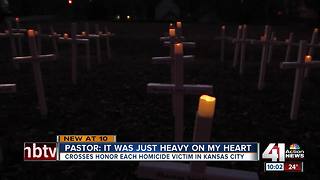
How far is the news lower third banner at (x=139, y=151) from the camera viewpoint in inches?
123

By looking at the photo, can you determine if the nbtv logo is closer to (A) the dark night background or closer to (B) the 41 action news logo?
(A) the dark night background

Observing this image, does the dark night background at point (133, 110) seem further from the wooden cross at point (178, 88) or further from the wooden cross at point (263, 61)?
the wooden cross at point (178, 88)

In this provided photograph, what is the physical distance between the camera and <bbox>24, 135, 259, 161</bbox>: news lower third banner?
10.2ft

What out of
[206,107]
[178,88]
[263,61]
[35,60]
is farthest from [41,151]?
[263,61]

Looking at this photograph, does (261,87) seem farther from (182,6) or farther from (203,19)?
(182,6)

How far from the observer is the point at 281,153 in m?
3.94

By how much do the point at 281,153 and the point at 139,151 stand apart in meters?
1.60

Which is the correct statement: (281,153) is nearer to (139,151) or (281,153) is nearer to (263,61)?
(139,151)

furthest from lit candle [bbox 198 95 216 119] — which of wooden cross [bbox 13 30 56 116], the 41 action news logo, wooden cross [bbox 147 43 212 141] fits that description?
wooden cross [bbox 13 30 56 116]

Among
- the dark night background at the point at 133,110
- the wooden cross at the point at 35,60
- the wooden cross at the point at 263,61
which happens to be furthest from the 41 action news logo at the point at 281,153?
the wooden cross at the point at 35,60

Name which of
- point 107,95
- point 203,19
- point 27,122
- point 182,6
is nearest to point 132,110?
point 107,95

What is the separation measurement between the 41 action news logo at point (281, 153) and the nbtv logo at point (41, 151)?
2.48m

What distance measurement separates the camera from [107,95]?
797cm

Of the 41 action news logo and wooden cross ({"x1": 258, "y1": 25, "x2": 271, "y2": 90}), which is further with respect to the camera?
wooden cross ({"x1": 258, "y1": 25, "x2": 271, "y2": 90})
